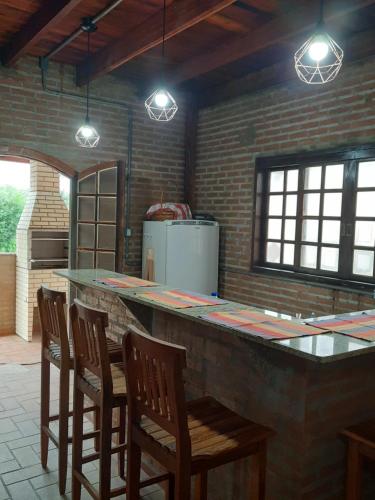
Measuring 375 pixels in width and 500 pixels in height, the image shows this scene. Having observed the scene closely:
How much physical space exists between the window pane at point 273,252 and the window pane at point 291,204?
360 mm

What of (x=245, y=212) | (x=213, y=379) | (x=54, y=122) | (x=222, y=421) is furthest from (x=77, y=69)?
(x=222, y=421)

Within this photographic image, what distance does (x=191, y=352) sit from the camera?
2.52m

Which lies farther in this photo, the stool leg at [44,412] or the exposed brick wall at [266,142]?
the exposed brick wall at [266,142]

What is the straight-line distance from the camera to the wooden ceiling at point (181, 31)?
3369mm

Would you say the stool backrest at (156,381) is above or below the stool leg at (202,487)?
above

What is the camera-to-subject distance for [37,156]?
4.81 metres

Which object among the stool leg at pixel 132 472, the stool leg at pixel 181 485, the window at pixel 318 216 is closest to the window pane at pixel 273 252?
the window at pixel 318 216

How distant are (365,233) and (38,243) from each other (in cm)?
458

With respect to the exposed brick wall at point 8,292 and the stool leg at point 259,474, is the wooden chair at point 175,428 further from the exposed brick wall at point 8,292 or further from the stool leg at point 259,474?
the exposed brick wall at point 8,292

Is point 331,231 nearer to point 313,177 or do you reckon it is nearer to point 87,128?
point 313,177

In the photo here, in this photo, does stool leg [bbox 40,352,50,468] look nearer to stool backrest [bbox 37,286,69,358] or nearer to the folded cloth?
stool backrest [bbox 37,286,69,358]

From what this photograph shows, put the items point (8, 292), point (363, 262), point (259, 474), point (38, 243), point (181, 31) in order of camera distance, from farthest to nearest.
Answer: point (8, 292)
point (38, 243)
point (363, 262)
point (181, 31)
point (259, 474)

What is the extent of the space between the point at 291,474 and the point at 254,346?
54 cm

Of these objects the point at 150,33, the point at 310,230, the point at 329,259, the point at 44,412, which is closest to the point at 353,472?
the point at 44,412
